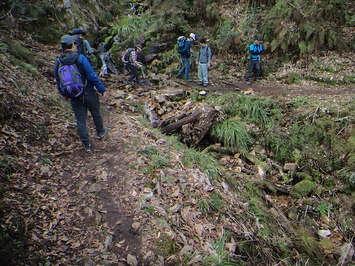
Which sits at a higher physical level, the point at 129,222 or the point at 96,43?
the point at 96,43

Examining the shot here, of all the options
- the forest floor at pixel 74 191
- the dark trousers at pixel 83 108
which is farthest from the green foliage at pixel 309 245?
the dark trousers at pixel 83 108

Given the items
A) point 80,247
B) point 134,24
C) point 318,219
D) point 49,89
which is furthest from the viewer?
point 134,24

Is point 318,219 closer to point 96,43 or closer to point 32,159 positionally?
point 32,159

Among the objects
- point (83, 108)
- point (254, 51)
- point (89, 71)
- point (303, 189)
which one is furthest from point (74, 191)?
point (254, 51)

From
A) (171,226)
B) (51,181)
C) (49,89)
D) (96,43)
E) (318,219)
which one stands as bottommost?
A: (318,219)

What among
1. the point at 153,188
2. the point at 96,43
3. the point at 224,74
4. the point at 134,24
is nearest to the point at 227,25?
the point at 224,74

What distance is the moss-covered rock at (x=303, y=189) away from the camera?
6520 millimetres

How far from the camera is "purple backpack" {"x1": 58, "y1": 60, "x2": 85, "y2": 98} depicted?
4.39 m

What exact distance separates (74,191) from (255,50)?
8.60 meters

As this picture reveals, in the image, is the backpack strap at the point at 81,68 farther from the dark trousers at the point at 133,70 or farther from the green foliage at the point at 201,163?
the dark trousers at the point at 133,70

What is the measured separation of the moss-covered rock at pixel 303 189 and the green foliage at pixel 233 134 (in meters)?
1.68

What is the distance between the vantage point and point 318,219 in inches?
237

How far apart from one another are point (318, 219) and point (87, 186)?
4966 mm

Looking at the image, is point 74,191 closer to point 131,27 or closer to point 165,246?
point 165,246
